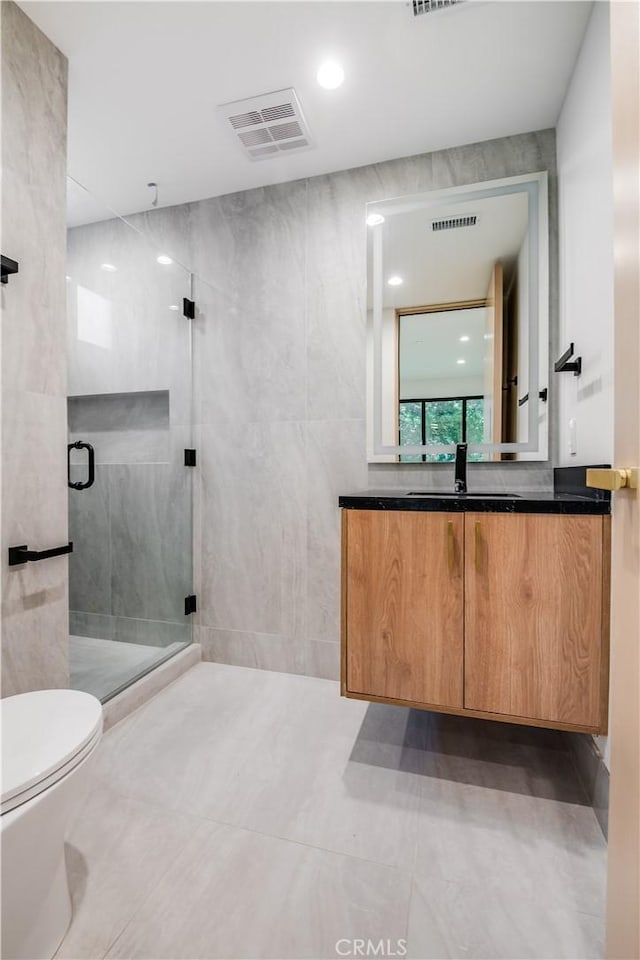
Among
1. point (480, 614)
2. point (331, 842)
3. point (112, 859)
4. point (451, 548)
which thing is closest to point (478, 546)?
point (451, 548)

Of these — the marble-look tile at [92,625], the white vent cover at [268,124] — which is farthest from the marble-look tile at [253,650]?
the white vent cover at [268,124]

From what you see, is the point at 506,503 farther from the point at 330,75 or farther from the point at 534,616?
→ the point at 330,75

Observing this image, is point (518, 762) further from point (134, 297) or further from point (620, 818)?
point (134, 297)

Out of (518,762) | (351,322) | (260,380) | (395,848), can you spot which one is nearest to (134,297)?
(260,380)

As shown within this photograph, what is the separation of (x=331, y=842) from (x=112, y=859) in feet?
1.95

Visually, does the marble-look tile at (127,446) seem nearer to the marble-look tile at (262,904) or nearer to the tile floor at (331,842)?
the tile floor at (331,842)

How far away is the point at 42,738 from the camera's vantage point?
39.4 inches

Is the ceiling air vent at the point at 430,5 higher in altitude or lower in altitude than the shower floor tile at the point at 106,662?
higher

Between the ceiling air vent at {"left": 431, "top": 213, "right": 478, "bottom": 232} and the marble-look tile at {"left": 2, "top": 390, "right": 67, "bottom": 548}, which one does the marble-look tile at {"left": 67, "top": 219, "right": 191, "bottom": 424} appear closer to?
the marble-look tile at {"left": 2, "top": 390, "right": 67, "bottom": 548}

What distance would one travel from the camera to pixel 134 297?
2240mm

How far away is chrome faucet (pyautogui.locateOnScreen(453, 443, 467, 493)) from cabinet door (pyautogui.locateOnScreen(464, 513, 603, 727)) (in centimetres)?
50

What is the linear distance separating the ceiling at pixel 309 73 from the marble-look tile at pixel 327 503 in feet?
4.29

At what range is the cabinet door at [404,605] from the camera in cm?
144

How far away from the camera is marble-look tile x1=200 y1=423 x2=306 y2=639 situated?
2301 mm
